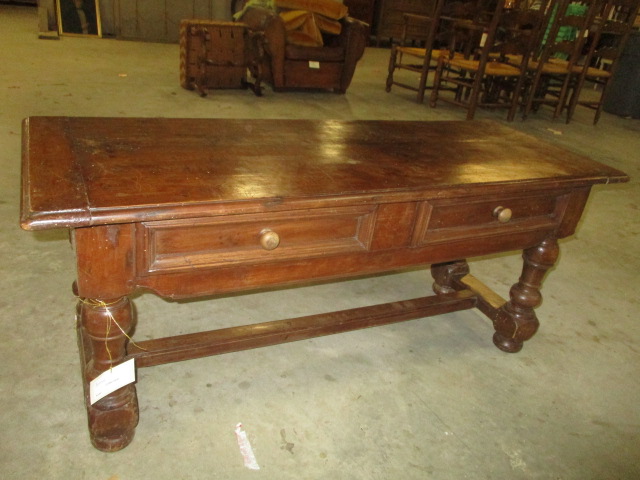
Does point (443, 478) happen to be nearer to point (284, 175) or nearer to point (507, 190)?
point (507, 190)

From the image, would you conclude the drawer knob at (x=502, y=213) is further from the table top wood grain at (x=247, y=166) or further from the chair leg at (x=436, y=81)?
the chair leg at (x=436, y=81)

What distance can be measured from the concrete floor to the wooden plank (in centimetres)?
17

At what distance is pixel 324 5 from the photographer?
5391mm

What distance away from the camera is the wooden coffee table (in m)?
1.09

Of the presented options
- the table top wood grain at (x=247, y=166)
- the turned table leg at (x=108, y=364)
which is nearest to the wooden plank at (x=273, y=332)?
the turned table leg at (x=108, y=364)

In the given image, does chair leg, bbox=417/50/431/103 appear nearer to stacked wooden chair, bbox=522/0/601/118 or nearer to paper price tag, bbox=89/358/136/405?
stacked wooden chair, bbox=522/0/601/118

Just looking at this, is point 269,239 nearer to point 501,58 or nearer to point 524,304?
point 524,304

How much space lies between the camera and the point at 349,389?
1.70 meters

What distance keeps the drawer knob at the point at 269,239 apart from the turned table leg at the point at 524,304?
1.08m

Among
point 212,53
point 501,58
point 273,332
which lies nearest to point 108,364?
point 273,332

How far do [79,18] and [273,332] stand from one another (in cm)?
765

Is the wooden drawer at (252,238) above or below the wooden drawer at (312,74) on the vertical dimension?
above

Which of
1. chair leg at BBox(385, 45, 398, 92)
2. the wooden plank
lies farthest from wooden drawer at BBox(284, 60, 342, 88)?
the wooden plank

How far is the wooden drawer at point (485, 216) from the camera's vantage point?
1428 mm
